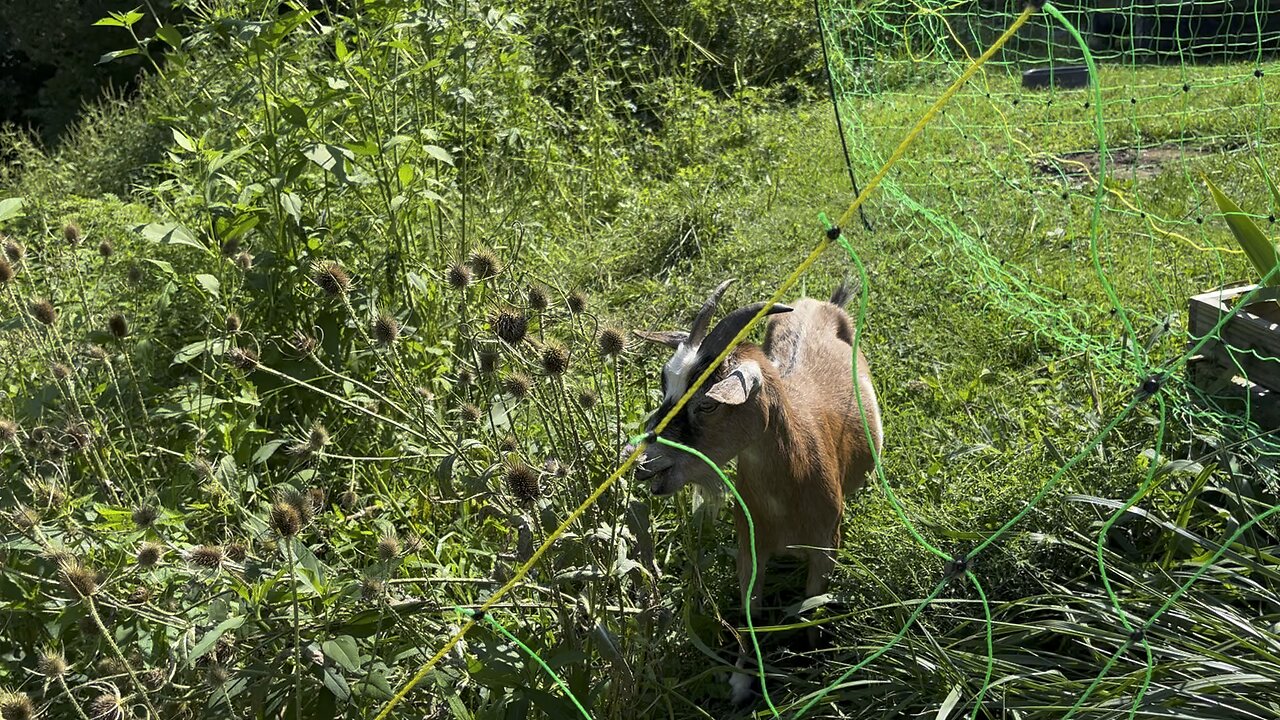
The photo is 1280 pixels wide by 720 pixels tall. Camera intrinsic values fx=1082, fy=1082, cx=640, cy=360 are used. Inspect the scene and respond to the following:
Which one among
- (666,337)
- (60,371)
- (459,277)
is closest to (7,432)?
(60,371)

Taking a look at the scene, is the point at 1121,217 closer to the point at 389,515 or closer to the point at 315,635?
the point at 389,515

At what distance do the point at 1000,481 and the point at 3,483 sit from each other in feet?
9.13

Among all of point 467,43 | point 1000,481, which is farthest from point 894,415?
point 467,43

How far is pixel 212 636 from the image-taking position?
86.0 inches

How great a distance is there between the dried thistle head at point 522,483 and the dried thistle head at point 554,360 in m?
0.21

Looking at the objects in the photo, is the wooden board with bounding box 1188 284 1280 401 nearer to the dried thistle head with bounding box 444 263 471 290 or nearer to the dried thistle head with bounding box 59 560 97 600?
the dried thistle head with bounding box 444 263 471 290

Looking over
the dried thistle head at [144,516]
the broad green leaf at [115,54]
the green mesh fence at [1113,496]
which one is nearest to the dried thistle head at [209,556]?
the dried thistle head at [144,516]

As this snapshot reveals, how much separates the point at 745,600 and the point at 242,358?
4.64 feet

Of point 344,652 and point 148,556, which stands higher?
point 148,556

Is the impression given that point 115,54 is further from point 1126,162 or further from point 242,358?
point 1126,162

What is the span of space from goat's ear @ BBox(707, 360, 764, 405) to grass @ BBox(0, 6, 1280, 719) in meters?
0.25

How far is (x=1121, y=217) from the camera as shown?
5133mm

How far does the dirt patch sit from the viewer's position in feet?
18.6

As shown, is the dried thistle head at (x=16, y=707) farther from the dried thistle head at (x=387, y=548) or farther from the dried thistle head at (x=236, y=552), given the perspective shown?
the dried thistle head at (x=387, y=548)
